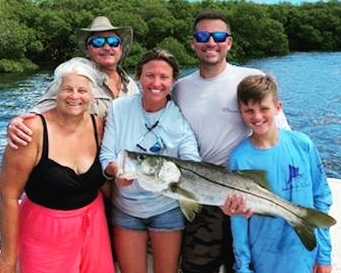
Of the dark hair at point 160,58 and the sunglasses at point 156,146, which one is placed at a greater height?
the dark hair at point 160,58

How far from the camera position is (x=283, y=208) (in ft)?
11.1

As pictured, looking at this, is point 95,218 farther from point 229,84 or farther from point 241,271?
point 229,84

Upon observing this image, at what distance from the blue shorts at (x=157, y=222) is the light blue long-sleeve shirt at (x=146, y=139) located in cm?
4

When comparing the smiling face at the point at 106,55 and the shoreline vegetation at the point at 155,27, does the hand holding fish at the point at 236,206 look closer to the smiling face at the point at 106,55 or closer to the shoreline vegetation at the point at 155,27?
the smiling face at the point at 106,55

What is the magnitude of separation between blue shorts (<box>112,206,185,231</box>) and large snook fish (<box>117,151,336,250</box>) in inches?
10.9

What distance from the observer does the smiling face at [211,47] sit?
3848 millimetres

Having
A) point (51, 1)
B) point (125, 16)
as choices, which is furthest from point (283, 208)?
point (51, 1)

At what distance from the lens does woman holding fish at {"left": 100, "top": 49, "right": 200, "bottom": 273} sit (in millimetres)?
3635

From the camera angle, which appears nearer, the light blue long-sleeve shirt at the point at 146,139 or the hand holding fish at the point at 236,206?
the hand holding fish at the point at 236,206

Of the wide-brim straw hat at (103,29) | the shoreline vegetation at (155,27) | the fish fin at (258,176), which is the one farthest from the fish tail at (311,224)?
the shoreline vegetation at (155,27)

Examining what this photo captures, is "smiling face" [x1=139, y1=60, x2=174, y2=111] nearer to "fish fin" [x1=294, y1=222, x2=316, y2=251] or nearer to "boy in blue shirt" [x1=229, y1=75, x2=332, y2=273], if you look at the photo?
"boy in blue shirt" [x1=229, y1=75, x2=332, y2=273]

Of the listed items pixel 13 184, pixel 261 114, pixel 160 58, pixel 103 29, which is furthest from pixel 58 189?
pixel 103 29

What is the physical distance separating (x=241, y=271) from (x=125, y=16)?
180 feet

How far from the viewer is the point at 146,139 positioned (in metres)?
3.65
